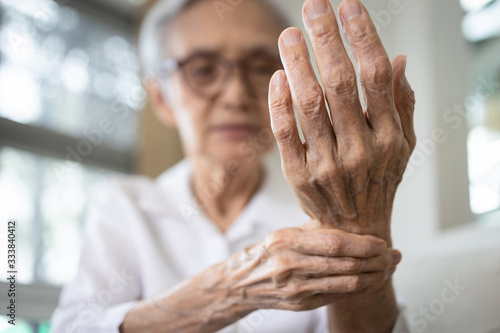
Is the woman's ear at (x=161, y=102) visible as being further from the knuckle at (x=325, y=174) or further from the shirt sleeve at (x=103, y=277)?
the knuckle at (x=325, y=174)

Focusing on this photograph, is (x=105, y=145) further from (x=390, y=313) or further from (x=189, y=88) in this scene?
(x=390, y=313)

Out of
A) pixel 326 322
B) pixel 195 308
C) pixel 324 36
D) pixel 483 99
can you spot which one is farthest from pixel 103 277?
pixel 483 99

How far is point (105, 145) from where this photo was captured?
2035 millimetres

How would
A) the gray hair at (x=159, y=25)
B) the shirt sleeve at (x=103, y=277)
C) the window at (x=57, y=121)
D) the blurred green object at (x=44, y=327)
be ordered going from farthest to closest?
1. the window at (x=57, y=121)
2. the blurred green object at (x=44, y=327)
3. the gray hair at (x=159, y=25)
4. the shirt sleeve at (x=103, y=277)

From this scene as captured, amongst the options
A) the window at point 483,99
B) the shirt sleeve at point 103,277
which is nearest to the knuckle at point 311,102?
the shirt sleeve at point 103,277

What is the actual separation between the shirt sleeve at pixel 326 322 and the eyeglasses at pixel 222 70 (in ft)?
1.44

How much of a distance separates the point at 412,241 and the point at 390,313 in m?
0.46

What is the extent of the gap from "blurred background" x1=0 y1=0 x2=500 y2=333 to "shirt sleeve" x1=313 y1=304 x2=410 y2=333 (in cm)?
13

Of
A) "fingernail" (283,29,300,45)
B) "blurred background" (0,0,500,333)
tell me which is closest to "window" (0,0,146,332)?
"blurred background" (0,0,500,333)

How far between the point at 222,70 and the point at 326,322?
0.53 metres

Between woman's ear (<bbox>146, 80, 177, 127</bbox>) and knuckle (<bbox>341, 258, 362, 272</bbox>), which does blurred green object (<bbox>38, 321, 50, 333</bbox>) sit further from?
knuckle (<bbox>341, 258, 362, 272</bbox>)

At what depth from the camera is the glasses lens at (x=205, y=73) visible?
0.96 metres

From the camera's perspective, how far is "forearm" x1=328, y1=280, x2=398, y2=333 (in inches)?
25.1

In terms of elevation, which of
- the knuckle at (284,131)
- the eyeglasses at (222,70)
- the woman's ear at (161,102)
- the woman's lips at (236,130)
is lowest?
the knuckle at (284,131)
